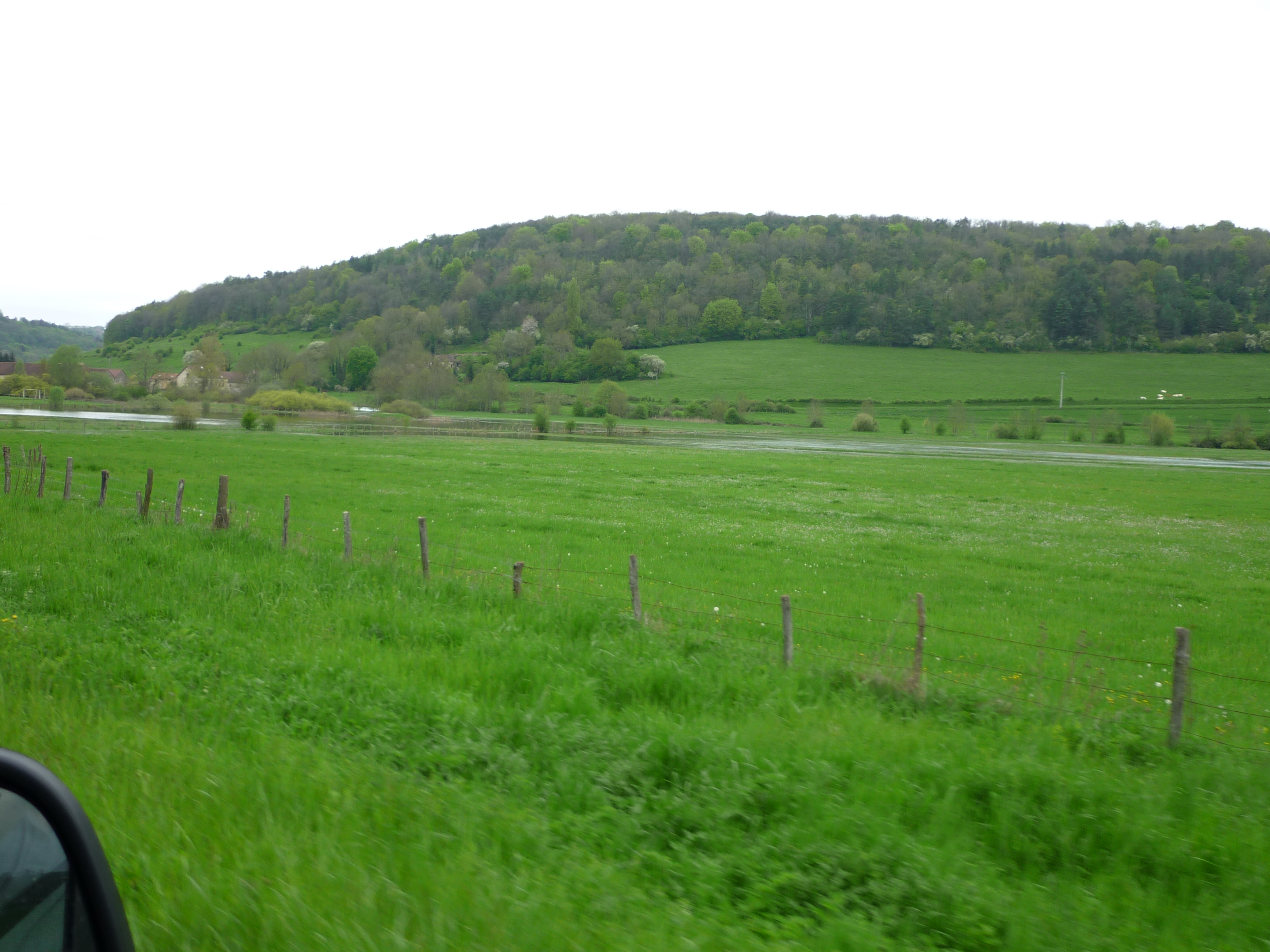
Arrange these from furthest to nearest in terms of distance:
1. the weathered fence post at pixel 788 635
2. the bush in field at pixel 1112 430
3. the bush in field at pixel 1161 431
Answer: the bush in field at pixel 1112 430 → the bush in field at pixel 1161 431 → the weathered fence post at pixel 788 635

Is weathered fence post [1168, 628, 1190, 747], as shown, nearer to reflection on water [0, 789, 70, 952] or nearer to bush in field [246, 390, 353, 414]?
reflection on water [0, 789, 70, 952]

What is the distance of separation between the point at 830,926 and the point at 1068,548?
23687 mm

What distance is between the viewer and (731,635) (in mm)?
11820

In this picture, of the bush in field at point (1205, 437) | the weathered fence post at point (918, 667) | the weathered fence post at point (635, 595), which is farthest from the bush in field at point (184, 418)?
the bush in field at point (1205, 437)

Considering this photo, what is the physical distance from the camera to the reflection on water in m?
2.09

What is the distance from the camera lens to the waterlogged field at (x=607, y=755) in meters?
4.05

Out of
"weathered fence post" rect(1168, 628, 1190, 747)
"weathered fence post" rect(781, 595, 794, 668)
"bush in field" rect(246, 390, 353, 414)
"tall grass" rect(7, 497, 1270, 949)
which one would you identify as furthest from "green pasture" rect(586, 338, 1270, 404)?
"weathered fence post" rect(1168, 628, 1190, 747)

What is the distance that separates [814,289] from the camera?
170750 millimetres

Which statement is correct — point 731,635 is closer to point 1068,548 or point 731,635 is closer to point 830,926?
point 830,926

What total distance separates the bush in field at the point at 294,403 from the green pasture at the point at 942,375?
163ft

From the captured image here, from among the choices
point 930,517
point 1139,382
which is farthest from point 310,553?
point 1139,382

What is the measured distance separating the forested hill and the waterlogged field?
15471 cm

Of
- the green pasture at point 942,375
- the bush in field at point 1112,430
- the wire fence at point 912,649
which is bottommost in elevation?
the wire fence at point 912,649

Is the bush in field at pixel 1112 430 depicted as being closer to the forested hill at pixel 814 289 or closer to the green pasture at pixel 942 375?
the green pasture at pixel 942 375
